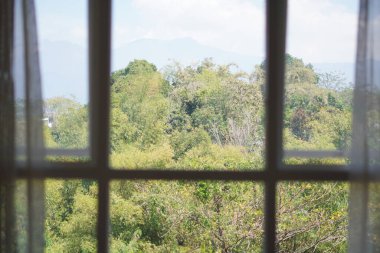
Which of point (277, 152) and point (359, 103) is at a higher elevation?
point (359, 103)

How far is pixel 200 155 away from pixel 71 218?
2.42 ft

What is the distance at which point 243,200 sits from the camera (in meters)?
2.64

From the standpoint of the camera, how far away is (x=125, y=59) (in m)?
2.43

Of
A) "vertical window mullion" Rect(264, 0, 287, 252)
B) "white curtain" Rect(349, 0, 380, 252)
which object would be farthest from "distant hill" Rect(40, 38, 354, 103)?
"white curtain" Rect(349, 0, 380, 252)

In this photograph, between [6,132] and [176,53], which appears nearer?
[6,132]

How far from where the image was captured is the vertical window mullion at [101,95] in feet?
→ 7.67

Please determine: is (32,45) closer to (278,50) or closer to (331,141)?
(278,50)

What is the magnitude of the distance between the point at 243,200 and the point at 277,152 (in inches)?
16.1

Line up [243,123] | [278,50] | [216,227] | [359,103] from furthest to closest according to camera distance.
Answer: [216,227], [243,123], [278,50], [359,103]

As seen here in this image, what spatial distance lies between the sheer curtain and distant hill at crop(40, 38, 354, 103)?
141 millimetres

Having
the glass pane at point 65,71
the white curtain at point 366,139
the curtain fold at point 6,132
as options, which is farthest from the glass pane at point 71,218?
the white curtain at point 366,139


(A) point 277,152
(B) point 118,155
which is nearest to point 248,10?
(A) point 277,152

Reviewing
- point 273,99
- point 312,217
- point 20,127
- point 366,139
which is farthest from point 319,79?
point 20,127

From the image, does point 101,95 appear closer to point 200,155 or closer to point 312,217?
point 200,155
